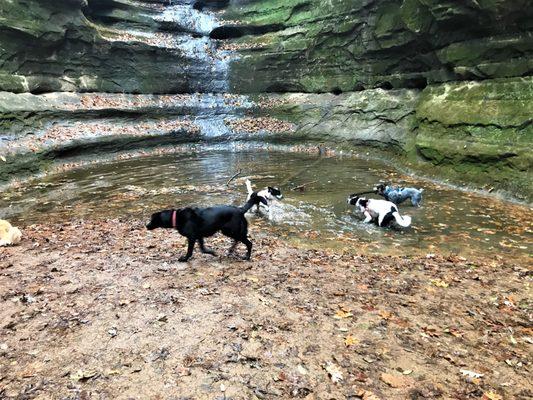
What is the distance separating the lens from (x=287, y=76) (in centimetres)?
2467

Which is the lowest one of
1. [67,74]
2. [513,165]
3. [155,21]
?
[513,165]

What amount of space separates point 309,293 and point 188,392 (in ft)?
8.76

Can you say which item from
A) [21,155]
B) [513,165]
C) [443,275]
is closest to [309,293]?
A: [443,275]

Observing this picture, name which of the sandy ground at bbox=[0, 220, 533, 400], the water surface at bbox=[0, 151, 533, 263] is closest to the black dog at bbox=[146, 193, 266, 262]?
the sandy ground at bbox=[0, 220, 533, 400]

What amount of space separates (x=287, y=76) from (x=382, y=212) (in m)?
17.4

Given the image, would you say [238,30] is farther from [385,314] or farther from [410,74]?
[385,314]

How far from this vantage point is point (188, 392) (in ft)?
12.4

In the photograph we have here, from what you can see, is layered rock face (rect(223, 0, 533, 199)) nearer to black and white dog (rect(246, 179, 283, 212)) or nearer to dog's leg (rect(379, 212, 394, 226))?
dog's leg (rect(379, 212, 394, 226))

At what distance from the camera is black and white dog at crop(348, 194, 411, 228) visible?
9055 mm

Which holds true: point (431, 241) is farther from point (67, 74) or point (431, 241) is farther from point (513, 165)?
point (67, 74)

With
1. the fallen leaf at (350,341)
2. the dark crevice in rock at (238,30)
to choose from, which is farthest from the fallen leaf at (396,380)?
the dark crevice in rock at (238,30)

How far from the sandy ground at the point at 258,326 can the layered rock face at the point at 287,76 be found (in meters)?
7.28

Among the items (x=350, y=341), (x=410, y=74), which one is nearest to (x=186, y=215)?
(x=350, y=341)

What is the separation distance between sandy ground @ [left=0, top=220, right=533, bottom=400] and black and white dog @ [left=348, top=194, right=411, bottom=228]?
5.22 feet
